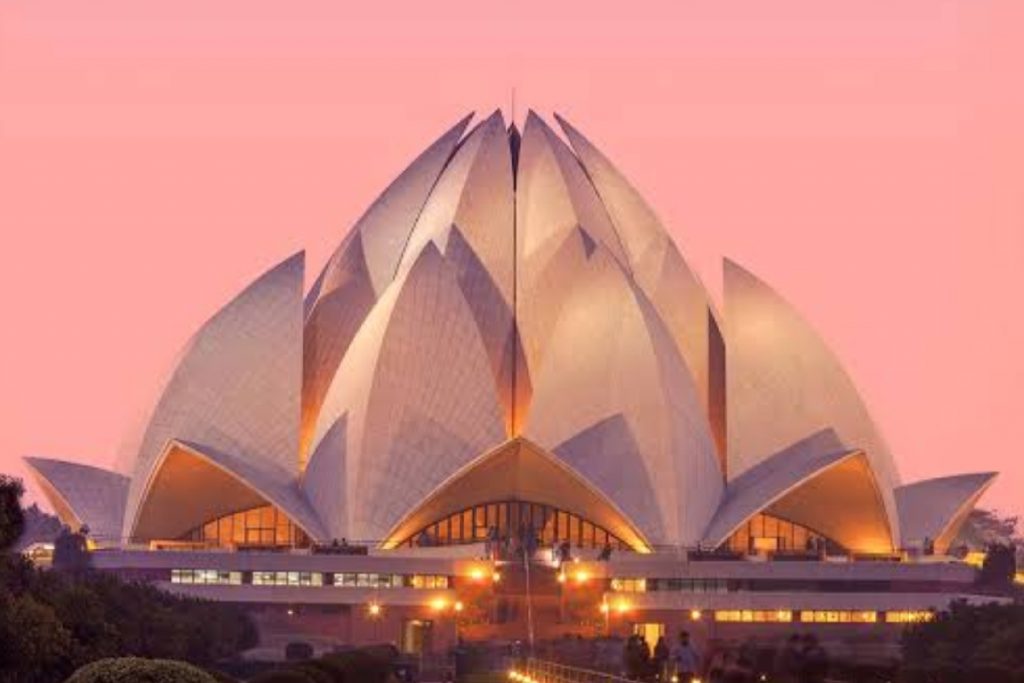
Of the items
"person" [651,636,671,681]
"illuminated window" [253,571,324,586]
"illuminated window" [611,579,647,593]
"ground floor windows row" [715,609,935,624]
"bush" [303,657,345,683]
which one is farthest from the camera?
"illuminated window" [611,579,647,593]

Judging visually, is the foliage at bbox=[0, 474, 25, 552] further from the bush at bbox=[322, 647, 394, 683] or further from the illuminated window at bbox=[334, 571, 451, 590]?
the illuminated window at bbox=[334, 571, 451, 590]

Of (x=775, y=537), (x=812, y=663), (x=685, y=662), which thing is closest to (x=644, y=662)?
(x=685, y=662)

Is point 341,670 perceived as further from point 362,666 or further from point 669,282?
point 669,282

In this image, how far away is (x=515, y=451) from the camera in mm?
86875

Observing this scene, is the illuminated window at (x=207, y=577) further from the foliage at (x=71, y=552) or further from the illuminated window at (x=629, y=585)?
the illuminated window at (x=629, y=585)

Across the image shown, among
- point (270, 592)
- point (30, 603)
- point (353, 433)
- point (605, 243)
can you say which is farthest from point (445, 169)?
point (30, 603)

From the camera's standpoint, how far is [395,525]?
Answer: 85375mm

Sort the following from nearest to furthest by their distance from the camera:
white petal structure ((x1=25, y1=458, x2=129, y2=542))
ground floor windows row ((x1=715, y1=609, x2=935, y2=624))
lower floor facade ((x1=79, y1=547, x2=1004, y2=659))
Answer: ground floor windows row ((x1=715, y1=609, x2=935, y2=624))
lower floor facade ((x1=79, y1=547, x2=1004, y2=659))
white petal structure ((x1=25, y1=458, x2=129, y2=542))

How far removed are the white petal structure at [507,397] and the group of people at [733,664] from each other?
40.9m

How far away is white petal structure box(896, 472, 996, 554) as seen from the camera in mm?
92312

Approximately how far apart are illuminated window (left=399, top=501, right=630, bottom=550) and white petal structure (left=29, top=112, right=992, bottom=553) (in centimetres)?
14

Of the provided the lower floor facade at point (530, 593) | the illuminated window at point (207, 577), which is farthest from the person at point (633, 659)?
the illuminated window at point (207, 577)

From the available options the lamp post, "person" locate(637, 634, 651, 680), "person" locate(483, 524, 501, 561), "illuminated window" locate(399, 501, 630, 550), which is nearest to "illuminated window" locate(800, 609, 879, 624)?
"illuminated window" locate(399, 501, 630, 550)

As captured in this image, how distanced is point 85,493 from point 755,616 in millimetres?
26473
